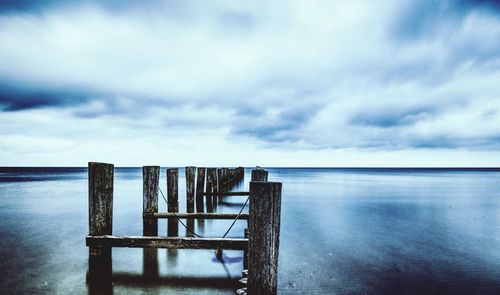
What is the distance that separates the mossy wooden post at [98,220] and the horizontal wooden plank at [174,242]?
199mm

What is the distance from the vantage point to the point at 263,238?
3014 mm

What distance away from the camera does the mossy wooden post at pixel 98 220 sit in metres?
4.65

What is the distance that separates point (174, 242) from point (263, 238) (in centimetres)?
177

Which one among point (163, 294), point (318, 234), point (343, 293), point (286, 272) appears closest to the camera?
point (163, 294)

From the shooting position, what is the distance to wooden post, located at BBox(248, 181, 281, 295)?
117 inches

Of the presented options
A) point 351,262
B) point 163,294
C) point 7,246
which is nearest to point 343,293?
point 351,262

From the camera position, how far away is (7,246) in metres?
6.50

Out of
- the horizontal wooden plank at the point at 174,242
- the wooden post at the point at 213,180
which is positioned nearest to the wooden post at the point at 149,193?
the horizontal wooden plank at the point at 174,242

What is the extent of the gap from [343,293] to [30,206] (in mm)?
14499

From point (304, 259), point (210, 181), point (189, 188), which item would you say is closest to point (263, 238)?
point (304, 259)

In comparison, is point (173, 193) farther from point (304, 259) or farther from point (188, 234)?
point (304, 259)

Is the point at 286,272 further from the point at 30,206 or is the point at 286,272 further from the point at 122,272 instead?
the point at 30,206

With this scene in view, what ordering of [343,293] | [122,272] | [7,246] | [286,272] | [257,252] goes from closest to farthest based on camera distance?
[257,252]
[343,293]
[122,272]
[286,272]
[7,246]

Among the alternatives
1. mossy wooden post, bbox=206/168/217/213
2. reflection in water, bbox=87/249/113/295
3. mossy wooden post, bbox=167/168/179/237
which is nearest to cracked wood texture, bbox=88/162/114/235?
reflection in water, bbox=87/249/113/295
